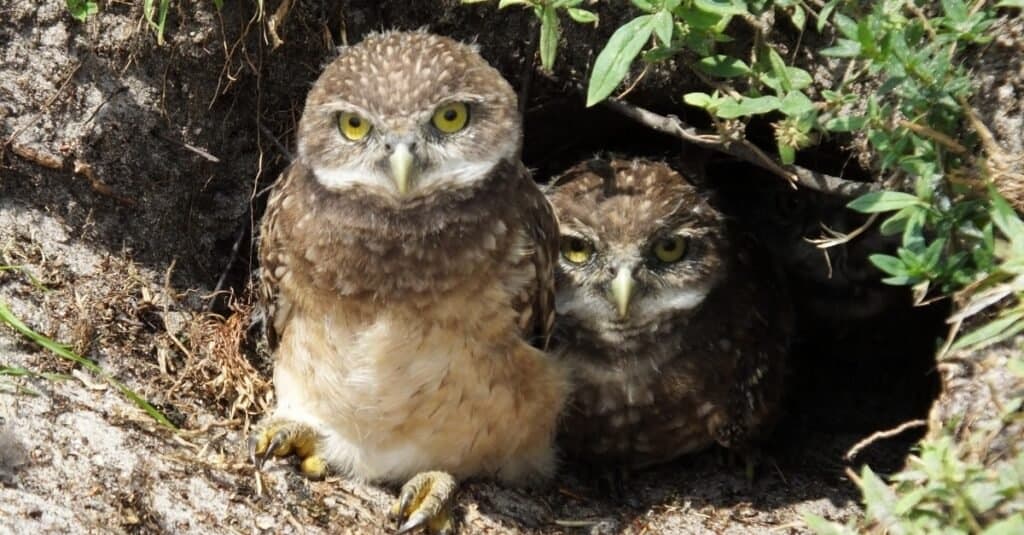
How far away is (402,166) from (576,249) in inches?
35.7

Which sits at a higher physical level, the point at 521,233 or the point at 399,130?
the point at 399,130

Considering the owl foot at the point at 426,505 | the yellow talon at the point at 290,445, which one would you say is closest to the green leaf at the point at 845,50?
the owl foot at the point at 426,505

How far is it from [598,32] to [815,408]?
5.97 feet

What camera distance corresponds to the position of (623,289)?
3.29 metres

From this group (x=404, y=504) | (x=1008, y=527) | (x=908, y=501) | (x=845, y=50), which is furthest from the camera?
(x=404, y=504)

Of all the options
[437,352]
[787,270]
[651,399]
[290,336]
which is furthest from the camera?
[787,270]

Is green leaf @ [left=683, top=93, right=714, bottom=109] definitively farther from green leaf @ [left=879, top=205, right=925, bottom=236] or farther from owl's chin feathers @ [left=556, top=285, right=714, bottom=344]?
owl's chin feathers @ [left=556, top=285, right=714, bottom=344]

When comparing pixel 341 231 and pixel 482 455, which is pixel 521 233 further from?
pixel 482 455

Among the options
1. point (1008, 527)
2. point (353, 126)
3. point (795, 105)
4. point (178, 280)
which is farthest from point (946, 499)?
point (178, 280)

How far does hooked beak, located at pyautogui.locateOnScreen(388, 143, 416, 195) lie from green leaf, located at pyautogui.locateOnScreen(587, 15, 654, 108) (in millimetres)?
468

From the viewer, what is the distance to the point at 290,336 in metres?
3.18

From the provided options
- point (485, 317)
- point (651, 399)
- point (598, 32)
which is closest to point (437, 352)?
point (485, 317)

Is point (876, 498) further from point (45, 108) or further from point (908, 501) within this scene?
point (45, 108)

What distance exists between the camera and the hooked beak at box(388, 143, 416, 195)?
2.74 meters
